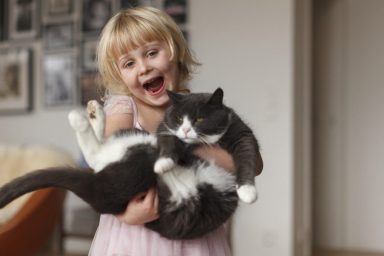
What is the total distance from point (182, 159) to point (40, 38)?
2.85 m

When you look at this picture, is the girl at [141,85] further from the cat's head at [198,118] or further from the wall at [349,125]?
the wall at [349,125]

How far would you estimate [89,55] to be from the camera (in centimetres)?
322

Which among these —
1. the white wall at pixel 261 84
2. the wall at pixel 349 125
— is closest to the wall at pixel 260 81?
the white wall at pixel 261 84

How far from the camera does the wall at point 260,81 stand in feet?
8.92

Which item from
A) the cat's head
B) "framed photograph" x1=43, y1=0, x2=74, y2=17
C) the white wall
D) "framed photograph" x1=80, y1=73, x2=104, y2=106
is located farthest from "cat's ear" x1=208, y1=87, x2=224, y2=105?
"framed photograph" x1=43, y1=0, x2=74, y2=17

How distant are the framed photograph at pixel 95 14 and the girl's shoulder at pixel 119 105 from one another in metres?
2.22

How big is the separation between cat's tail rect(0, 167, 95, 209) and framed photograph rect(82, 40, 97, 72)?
2.48m

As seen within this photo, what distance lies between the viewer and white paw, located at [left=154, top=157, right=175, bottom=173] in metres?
0.77

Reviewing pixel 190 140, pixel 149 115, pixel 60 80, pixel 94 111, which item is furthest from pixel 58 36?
pixel 190 140

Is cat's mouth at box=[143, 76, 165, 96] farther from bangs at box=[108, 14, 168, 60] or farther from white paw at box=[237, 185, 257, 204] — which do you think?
white paw at box=[237, 185, 257, 204]

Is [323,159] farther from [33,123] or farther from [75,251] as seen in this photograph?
[33,123]

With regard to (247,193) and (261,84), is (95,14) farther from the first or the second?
(247,193)

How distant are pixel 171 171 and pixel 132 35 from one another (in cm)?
33

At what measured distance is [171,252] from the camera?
93 cm
